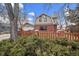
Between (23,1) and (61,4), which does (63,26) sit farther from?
(23,1)

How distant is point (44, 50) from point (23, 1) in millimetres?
548

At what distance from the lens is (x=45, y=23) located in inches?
77.0

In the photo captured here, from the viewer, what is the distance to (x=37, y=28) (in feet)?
6.47

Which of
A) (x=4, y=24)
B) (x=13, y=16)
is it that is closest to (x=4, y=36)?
(x=4, y=24)

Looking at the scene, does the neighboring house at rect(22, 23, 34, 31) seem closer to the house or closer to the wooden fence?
the wooden fence

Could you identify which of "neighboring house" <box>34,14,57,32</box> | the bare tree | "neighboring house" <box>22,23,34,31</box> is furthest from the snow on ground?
"neighboring house" <box>34,14,57,32</box>

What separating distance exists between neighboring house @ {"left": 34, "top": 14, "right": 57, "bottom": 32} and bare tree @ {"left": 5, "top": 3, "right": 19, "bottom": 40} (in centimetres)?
21

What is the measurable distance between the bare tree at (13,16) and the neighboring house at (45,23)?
0.21 meters

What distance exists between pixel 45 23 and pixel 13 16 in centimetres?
34

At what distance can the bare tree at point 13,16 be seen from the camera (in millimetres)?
1974

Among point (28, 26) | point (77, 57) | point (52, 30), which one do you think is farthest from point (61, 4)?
point (77, 57)

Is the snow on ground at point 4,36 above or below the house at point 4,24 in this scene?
below

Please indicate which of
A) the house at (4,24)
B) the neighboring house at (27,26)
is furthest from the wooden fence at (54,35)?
the house at (4,24)

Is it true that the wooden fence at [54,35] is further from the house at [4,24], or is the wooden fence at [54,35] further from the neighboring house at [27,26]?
the house at [4,24]
